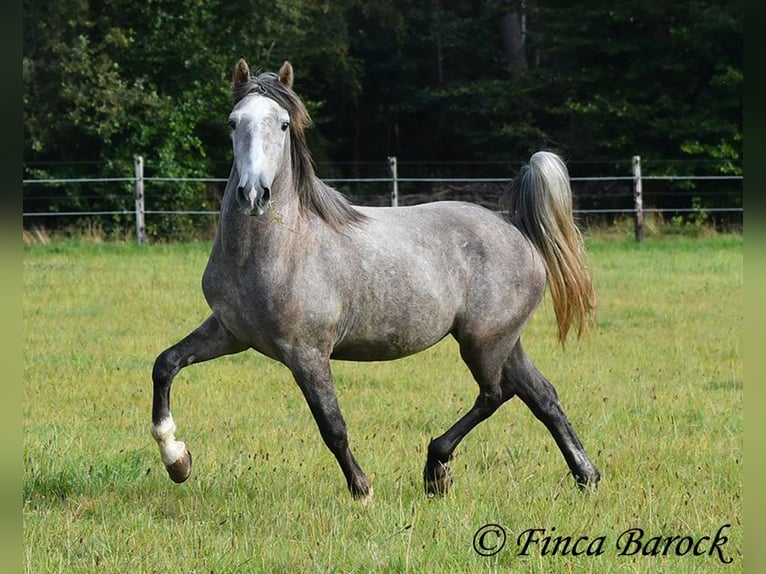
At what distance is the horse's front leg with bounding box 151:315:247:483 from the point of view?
16.5ft

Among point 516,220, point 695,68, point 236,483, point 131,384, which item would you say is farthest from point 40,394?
point 695,68

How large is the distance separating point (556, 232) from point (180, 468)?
7.78 feet

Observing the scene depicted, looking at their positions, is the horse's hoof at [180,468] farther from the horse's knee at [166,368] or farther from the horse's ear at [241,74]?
the horse's ear at [241,74]

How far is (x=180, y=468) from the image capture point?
5.05 metres

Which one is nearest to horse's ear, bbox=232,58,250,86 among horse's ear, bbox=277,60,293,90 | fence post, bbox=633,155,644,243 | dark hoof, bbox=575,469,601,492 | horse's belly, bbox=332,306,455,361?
horse's ear, bbox=277,60,293,90

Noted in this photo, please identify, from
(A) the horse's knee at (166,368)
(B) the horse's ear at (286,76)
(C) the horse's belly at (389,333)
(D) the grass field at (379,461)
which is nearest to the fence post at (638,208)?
(D) the grass field at (379,461)

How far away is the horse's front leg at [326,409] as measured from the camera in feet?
16.4

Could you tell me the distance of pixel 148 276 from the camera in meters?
15.2

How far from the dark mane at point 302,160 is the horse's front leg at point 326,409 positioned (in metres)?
0.74

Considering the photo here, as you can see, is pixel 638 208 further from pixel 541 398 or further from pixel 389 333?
pixel 389 333

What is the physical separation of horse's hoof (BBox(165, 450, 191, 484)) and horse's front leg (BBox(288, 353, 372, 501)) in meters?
0.63

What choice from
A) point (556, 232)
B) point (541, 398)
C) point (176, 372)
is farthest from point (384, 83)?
point (176, 372)

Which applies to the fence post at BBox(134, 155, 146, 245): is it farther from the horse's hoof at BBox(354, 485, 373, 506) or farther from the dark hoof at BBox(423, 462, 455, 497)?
the horse's hoof at BBox(354, 485, 373, 506)

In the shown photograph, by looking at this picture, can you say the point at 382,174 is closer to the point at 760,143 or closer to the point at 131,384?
the point at 131,384
